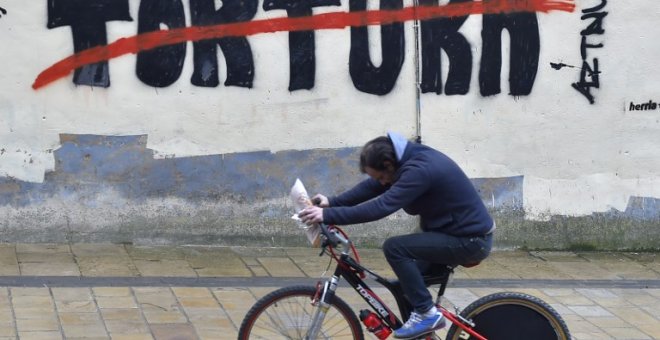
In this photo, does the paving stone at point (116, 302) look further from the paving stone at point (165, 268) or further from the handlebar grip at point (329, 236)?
the handlebar grip at point (329, 236)

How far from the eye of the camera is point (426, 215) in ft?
18.4

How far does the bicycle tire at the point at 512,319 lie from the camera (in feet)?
18.6

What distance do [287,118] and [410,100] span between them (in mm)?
1094

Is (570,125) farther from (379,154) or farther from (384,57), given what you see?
(379,154)

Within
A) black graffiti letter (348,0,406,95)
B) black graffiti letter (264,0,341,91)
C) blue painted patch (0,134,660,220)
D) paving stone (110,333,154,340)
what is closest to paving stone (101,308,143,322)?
A: paving stone (110,333,154,340)

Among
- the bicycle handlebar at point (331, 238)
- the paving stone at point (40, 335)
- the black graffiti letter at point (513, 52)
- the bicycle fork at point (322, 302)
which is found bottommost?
the paving stone at point (40, 335)

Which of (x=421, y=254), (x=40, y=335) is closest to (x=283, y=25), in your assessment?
(x=40, y=335)

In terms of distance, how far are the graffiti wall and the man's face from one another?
342 cm

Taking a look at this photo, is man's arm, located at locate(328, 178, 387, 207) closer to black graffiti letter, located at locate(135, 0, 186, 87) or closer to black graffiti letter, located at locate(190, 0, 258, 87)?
black graffiti letter, located at locate(190, 0, 258, 87)

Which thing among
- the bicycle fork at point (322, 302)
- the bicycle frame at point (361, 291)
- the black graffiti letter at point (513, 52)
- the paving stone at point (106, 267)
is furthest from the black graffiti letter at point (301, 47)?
the bicycle fork at point (322, 302)

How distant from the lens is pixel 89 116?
339 inches

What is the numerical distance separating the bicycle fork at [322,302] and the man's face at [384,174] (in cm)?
58

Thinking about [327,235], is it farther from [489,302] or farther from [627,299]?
[627,299]

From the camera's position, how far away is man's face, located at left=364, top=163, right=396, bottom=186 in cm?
548
